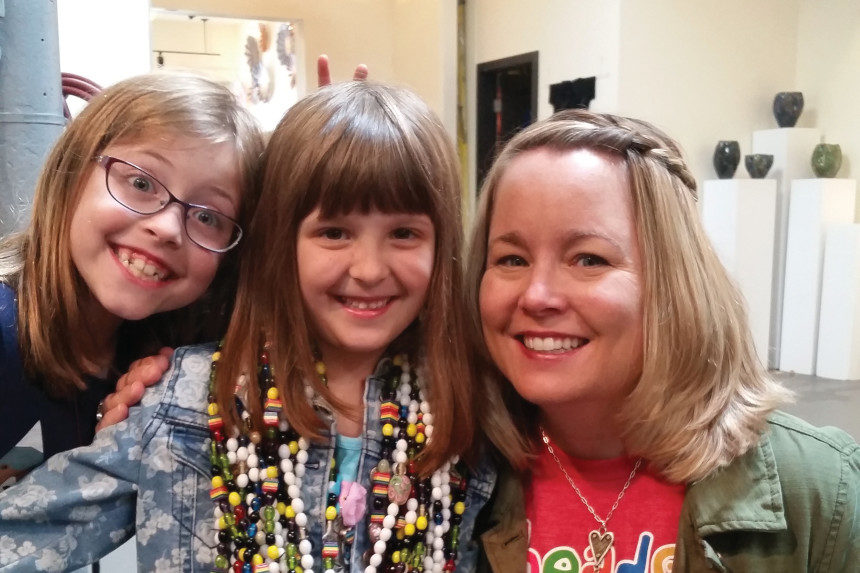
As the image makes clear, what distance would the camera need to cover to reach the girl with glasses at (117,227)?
1.21 meters

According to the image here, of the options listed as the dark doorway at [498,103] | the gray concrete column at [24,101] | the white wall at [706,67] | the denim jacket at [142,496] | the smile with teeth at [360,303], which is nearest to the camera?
the denim jacket at [142,496]

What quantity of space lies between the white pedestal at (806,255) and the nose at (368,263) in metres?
4.45

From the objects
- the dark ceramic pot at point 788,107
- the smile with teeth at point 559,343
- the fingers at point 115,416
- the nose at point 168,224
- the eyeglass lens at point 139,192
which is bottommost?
the fingers at point 115,416

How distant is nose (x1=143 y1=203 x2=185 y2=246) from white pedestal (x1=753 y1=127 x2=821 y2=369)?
4.68 meters

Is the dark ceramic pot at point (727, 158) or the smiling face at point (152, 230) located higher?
the dark ceramic pot at point (727, 158)

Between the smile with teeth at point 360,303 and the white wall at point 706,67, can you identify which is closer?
the smile with teeth at point 360,303

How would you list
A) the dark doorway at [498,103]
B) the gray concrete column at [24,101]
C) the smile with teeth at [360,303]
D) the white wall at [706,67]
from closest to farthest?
1. the smile with teeth at [360,303]
2. the gray concrete column at [24,101]
3. the white wall at [706,67]
4. the dark doorway at [498,103]

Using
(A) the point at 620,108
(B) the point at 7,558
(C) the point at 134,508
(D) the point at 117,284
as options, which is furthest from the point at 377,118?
(A) the point at 620,108

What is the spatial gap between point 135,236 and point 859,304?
4.65 m

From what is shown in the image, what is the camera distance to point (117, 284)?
1226 millimetres

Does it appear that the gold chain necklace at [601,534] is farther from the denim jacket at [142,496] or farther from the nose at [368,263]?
the nose at [368,263]

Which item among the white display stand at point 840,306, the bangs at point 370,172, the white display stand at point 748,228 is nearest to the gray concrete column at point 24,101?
the bangs at point 370,172

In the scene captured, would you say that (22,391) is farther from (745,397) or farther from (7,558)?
(745,397)

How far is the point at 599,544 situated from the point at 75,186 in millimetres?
1054
